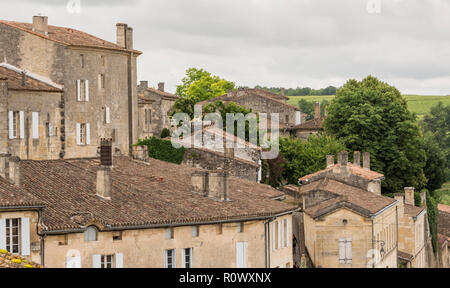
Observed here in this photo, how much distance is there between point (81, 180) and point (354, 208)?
54.7 ft

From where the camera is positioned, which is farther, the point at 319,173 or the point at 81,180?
the point at 319,173

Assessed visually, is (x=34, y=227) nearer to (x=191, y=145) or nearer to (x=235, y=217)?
(x=235, y=217)

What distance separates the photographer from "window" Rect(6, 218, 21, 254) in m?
28.9

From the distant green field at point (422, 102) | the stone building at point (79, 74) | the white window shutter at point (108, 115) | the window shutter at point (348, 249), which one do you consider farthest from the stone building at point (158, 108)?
the distant green field at point (422, 102)

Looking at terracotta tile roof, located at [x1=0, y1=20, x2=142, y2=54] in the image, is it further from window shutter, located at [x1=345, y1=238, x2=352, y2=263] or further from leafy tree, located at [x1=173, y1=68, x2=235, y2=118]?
leafy tree, located at [x1=173, y1=68, x2=235, y2=118]

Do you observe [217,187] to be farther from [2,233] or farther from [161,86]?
[161,86]

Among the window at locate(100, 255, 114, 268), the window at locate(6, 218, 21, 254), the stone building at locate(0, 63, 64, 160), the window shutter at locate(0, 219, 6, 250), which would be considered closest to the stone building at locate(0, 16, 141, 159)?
the stone building at locate(0, 63, 64, 160)

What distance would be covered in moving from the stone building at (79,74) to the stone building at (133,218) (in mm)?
11905

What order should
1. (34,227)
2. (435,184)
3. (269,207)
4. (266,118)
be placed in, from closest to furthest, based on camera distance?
(34,227), (269,207), (435,184), (266,118)

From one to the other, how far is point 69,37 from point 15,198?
28.8m

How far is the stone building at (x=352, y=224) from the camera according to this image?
4816 cm

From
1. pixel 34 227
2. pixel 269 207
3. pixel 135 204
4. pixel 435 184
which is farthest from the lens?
pixel 435 184

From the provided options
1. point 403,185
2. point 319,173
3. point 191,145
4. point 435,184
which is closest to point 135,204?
point 191,145

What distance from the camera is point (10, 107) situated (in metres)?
49.2
